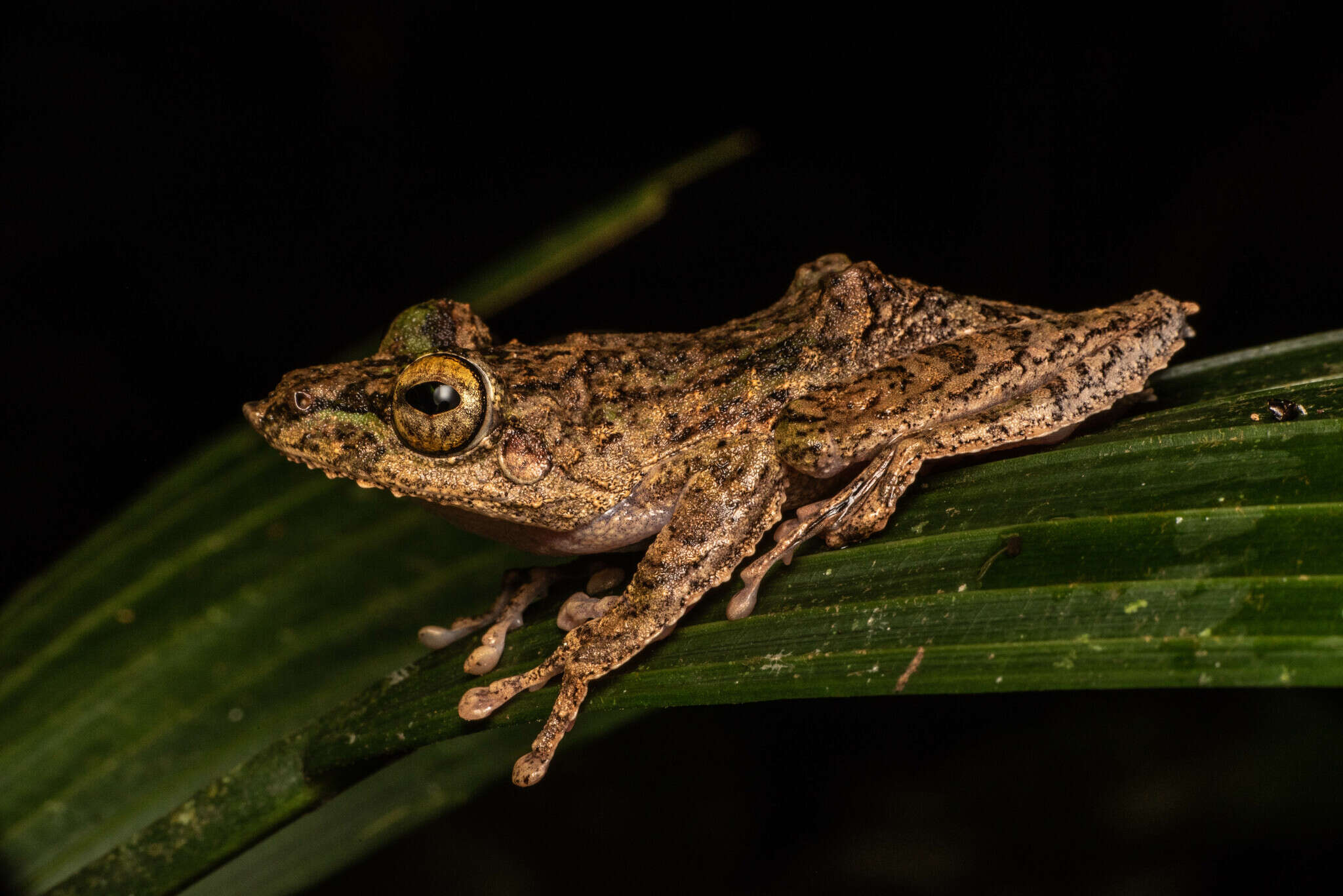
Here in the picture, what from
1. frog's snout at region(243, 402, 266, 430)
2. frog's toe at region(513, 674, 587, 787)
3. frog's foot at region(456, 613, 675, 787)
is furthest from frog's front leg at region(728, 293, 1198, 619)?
frog's snout at region(243, 402, 266, 430)

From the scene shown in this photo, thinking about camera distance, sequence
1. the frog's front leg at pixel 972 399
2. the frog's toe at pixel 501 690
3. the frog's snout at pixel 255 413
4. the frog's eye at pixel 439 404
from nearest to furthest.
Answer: the frog's toe at pixel 501 690, the frog's front leg at pixel 972 399, the frog's eye at pixel 439 404, the frog's snout at pixel 255 413

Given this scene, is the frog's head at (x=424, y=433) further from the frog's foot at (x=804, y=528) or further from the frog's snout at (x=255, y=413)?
the frog's foot at (x=804, y=528)

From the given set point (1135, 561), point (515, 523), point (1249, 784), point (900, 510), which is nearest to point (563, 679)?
point (515, 523)

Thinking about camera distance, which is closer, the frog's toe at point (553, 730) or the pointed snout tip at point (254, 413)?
the frog's toe at point (553, 730)

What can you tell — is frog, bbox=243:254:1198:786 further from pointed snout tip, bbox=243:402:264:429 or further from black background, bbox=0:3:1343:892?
black background, bbox=0:3:1343:892

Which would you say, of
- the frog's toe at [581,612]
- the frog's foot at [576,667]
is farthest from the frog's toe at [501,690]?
the frog's toe at [581,612]

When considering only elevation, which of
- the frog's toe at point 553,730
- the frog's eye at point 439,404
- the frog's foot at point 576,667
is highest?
the frog's eye at point 439,404

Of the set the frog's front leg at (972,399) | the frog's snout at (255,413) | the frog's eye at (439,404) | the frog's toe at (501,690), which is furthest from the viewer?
the frog's snout at (255,413)

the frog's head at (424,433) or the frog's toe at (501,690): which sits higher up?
the frog's head at (424,433)

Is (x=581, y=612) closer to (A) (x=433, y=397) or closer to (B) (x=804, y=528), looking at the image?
(B) (x=804, y=528)
